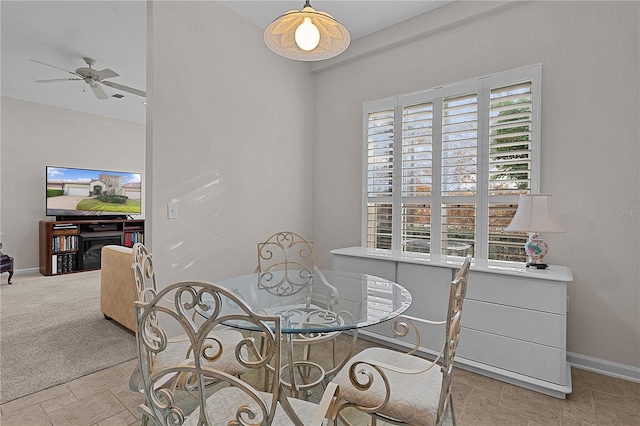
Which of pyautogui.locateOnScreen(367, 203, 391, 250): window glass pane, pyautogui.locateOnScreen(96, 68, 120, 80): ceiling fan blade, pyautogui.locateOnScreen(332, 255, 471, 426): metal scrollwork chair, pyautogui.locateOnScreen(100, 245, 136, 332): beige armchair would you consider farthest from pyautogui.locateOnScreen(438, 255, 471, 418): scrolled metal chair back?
pyautogui.locateOnScreen(96, 68, 120, 80): ceiling fan blade

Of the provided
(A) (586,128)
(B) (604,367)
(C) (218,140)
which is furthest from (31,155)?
(B) (604,367)

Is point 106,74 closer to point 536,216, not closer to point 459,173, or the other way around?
point 459,173

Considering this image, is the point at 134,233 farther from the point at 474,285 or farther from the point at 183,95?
the point at 474,285

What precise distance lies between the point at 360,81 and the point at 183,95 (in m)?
1.90

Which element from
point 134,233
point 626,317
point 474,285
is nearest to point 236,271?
point 474,285

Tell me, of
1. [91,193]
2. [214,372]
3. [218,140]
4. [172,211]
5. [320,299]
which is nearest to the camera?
[214,372]

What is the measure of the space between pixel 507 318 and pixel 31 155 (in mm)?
7279

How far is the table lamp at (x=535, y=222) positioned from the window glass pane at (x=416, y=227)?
0.87 meters

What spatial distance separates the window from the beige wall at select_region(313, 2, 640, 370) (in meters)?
0.15

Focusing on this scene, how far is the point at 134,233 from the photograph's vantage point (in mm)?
6590

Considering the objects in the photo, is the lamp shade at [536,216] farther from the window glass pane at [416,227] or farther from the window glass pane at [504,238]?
the window glass pane at [416,227]

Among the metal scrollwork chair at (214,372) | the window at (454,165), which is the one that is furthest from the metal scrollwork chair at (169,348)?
the window at (454,165)

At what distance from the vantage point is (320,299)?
77.0 inches

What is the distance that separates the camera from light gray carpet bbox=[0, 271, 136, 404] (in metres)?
2.29
